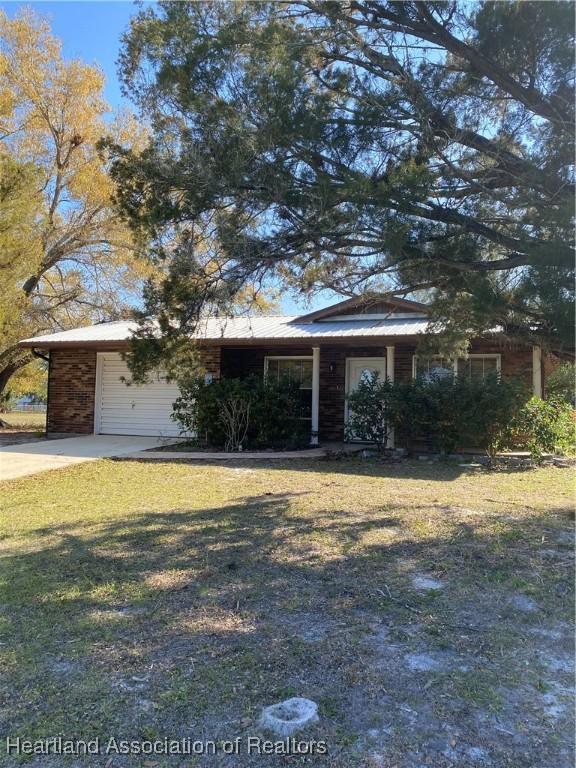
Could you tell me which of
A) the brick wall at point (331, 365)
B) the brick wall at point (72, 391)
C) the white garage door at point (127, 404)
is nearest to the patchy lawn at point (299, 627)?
the brick wall at point (331, 365)

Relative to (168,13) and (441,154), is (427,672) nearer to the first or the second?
(441,154)

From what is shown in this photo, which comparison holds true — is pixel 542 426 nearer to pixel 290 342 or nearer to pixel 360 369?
pixel 360 369

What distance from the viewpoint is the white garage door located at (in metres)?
15.6

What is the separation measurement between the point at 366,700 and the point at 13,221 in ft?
37.2

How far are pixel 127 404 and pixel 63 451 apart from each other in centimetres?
386

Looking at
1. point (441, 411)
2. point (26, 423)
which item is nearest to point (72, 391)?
point (26, 423)

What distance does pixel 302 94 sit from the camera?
Answer: 209 inches

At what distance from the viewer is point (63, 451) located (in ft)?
40.6

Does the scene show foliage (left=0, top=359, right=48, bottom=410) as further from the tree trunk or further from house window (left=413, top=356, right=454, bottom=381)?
house window (left=413, top=356, right=454, bottom=381)

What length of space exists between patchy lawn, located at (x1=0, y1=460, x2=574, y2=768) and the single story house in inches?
246

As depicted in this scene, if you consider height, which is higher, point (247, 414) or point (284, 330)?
point (284, 330)

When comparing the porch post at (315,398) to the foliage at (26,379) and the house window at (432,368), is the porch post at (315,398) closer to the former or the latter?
the house window at (432,368)

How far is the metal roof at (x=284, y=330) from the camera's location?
41.9 feet

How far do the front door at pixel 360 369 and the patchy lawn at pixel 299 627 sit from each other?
7393 mm
